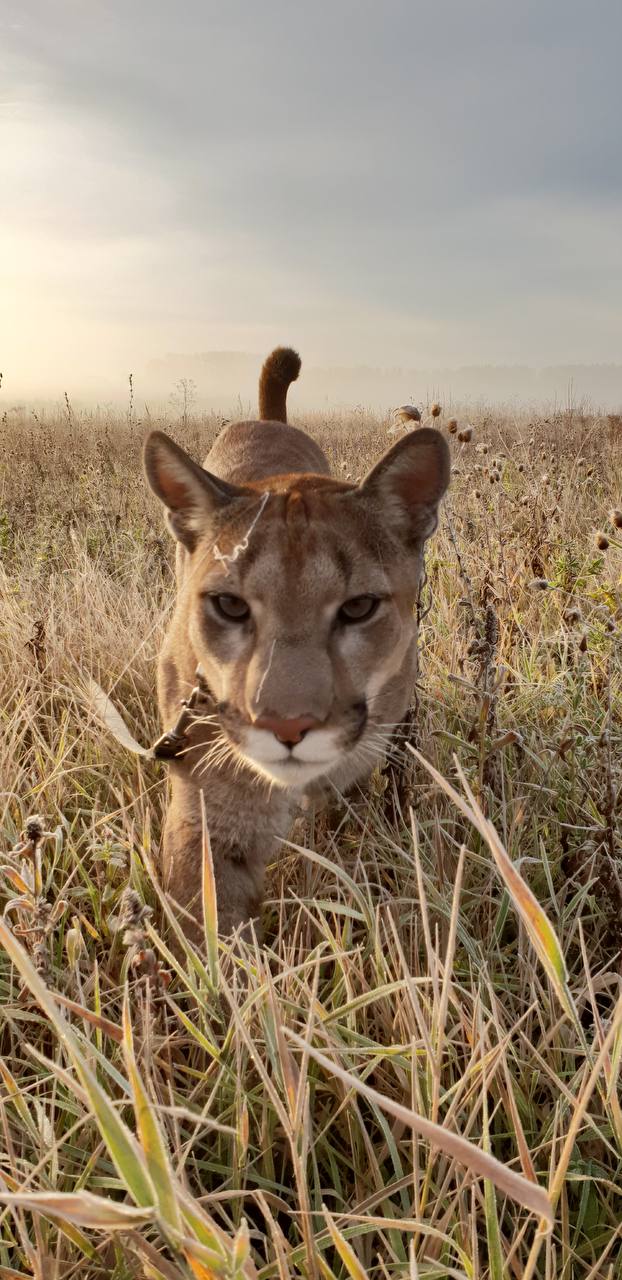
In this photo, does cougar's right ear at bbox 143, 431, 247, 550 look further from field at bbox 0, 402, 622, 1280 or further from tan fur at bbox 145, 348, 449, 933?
field at bbox 0, 402, 622, 1280

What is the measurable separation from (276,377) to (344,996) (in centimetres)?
437

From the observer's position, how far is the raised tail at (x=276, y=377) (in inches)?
220

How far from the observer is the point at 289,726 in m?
2.14

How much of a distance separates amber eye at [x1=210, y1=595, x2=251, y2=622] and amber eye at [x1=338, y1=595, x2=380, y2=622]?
0.89 ft

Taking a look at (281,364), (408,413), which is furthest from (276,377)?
(408,413)

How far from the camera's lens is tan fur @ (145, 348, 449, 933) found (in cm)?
224

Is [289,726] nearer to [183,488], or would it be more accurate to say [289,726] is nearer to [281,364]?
[183,488]

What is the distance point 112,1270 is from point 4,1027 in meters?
0.82

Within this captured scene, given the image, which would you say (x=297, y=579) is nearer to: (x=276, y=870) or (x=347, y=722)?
(x=347, y=722)

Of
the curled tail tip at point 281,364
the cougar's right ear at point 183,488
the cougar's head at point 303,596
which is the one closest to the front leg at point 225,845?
the cougar's head at point 303,596

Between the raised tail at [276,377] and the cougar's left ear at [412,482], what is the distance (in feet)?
9.94

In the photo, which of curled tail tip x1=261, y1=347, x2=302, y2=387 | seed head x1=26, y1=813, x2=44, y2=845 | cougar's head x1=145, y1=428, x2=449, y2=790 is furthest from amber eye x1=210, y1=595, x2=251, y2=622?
curled tail tip x1=261, y1=347, x2=302, y2=387

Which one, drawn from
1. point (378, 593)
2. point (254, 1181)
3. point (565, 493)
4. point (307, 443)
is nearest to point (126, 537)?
point (307, 443)

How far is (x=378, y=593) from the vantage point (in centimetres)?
250
